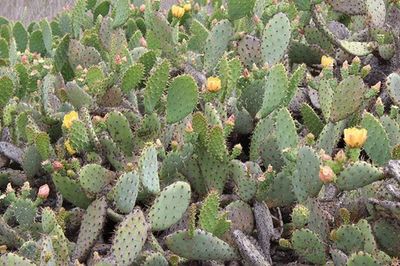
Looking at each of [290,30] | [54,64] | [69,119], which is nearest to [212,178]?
[69,119]

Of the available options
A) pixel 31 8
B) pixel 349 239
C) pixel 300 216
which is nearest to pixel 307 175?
pixel 300 216

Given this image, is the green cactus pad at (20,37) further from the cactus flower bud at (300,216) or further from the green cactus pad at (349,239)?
the green cactus pad at (349,239)

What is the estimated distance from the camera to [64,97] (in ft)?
10.9

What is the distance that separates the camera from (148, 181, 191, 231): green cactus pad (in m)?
2.50

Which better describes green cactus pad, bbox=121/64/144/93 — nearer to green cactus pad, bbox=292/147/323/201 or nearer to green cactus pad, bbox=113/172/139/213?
green cactus pad, bbox=113/172/139/213

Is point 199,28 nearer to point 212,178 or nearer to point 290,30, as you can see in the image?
point 290,30

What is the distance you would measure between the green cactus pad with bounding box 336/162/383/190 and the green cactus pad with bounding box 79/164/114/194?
85 cm

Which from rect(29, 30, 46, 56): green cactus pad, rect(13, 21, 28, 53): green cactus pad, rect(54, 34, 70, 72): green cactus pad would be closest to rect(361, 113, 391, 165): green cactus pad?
rect(54, 34, 70, 72): green cactus pad

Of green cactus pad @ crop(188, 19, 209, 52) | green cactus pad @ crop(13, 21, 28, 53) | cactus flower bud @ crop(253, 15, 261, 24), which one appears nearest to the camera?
cactus flower bud @ crop(253, 15, 261, 24)

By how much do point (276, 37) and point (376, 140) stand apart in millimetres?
823

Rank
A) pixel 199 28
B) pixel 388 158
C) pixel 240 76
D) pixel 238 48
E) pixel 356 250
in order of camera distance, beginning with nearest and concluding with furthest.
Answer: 1. pixel 356 250
2. pixel 388 158
3. pixel 240 76
4. pixel 238 48
5. pixel 199 28

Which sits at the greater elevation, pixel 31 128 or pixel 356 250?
pixel 31 128

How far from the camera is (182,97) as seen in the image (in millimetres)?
2824

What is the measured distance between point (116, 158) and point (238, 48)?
3.16ft
